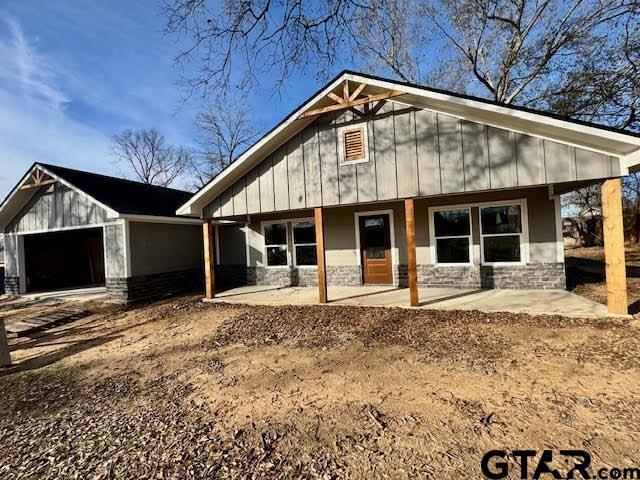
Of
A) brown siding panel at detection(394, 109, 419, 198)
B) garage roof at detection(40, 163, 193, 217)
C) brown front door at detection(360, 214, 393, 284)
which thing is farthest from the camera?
garage roof at detection(40, 163, 193, 217)

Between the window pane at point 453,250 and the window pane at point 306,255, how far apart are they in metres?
3.91

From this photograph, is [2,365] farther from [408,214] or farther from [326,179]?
[408,214]

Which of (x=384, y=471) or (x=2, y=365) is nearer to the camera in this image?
(x=384, y=471)

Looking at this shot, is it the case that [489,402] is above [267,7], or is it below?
below

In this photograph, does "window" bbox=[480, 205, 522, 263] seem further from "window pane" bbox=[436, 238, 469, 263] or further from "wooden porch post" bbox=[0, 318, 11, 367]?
"wooden porch post" bbox=[0, 318, 11, 367]

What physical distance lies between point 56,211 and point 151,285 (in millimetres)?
4625

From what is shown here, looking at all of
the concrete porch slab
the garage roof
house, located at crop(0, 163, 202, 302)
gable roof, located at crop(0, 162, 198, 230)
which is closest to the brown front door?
the concrete porch slab

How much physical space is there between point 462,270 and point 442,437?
22.5 feet

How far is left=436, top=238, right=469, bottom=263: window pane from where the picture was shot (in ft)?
29.2

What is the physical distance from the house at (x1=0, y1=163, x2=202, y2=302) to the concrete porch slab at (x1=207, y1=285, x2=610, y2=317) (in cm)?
292

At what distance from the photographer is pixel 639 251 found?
1786 centimetres

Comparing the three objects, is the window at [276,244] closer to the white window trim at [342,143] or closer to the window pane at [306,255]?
the window pane at [306,255]

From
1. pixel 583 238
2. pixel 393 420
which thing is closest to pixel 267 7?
pixel 393 420

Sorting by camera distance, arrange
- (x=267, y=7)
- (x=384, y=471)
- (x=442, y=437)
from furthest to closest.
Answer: (x=267, y=7) < (x=442, y=437) < (x=384, y=471)
